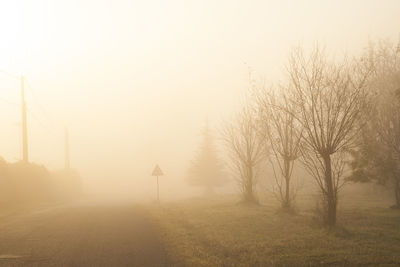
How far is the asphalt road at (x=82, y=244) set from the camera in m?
9.41

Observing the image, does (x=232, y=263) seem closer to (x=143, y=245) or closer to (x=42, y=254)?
(x=143, y=245)

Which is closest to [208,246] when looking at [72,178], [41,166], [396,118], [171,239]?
[171,239]

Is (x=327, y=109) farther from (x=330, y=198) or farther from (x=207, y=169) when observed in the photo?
(x=207, y=169)

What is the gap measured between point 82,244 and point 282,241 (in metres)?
6.22

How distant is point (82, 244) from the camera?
11.5 meters

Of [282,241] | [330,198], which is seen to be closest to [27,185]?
[282,241]

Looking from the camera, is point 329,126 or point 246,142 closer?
point 329,126

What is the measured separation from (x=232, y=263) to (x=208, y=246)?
2.19 meters

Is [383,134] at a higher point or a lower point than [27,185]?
higher

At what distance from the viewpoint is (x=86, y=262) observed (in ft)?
30.2

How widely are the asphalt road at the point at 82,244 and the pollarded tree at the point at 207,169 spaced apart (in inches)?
1507

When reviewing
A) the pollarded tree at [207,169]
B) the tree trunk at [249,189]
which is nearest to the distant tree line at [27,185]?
the tree trunk at [249,189]

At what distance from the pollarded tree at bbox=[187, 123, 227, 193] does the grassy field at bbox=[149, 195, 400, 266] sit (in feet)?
125

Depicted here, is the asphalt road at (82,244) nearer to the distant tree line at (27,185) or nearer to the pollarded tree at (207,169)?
the distant tree line at (27,185)
